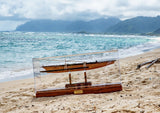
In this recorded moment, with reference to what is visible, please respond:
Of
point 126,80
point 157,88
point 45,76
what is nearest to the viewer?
point 157,88

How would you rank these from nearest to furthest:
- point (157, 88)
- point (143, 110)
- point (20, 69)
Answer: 1. point (143, 110)
2. point (157, 88)
3. point (20, 69)

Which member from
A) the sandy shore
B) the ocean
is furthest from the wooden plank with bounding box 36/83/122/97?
the ocean

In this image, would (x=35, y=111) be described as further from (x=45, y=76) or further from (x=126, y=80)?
(x=45, y=76)

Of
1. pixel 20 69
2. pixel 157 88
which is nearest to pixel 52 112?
pixel 157 88

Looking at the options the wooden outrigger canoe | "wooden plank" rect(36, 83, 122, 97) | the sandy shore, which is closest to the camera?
the sandy shore

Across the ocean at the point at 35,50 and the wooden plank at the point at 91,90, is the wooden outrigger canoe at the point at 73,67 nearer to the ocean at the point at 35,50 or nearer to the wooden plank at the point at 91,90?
the wooden plank at the point at 91,90

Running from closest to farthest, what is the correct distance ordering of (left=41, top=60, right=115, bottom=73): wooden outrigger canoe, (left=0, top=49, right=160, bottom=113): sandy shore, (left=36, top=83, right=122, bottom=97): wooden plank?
(left=0, top=49, right=160, bottom=113): sandy shore → (left=36, top=83, right=122, bottom=97): wooden plank → (left=41, top=60, right=115, bottom=73): wooden outrigger canoe

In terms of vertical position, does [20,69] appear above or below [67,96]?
above

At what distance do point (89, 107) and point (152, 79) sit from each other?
3289 millimetres

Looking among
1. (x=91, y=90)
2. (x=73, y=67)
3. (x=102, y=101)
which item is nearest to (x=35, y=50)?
(x=73, y=67)

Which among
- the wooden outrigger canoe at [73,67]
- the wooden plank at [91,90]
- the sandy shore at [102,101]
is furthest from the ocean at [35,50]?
the wooden plank at [91,90]

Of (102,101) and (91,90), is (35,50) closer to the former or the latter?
(91,90)

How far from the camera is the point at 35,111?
5.27 m

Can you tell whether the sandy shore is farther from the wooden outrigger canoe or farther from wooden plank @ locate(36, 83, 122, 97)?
the wooden outrigger canoe
